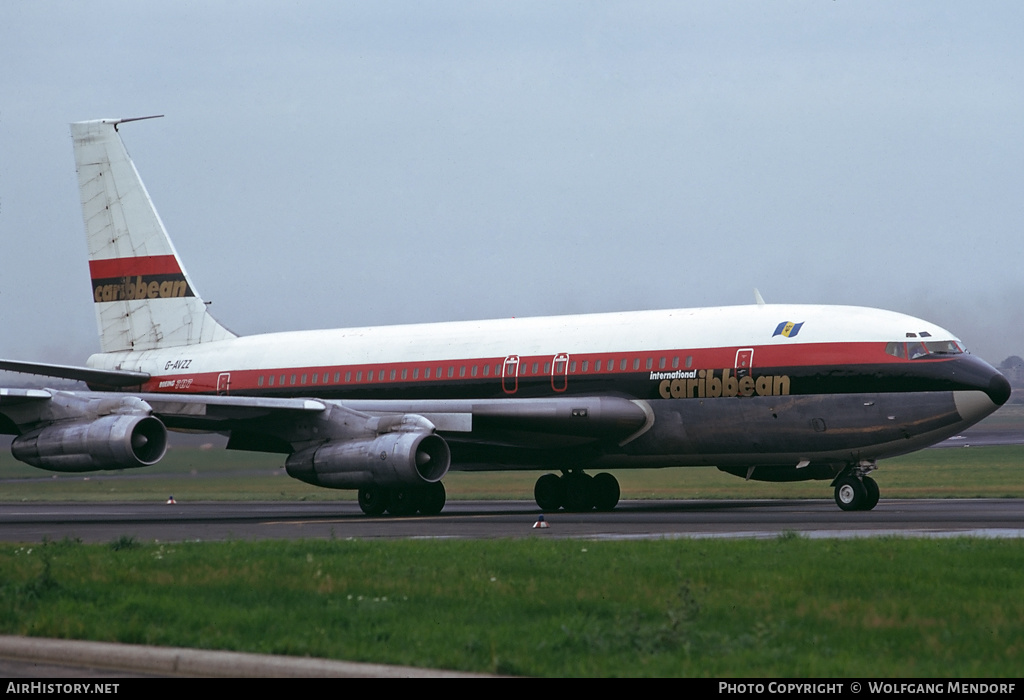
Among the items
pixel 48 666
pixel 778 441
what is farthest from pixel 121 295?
pixel 48 666

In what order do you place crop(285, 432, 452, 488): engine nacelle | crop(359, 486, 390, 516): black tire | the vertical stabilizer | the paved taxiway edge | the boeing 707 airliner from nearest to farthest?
the paved taxiway edge → the boeing 707 airliner → crop(285, 432, 452, 488): engine nacelle → crop(359, 486, 390, 516): black tire → the vertical stabilizer

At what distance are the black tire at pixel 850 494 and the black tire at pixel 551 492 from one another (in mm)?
7457

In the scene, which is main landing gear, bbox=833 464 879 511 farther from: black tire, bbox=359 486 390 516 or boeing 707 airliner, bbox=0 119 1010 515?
black tire, bbox=359 486 390 516

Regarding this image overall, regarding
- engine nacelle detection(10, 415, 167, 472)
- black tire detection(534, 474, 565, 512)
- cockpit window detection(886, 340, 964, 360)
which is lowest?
black tire detection(534, 474, 565, 512)

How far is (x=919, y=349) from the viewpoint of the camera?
25.7m

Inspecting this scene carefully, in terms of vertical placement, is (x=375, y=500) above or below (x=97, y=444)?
below

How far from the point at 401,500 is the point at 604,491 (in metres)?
5.45

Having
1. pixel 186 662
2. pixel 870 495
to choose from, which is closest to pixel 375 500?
pixel 870 495

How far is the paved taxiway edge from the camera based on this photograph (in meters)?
8.94

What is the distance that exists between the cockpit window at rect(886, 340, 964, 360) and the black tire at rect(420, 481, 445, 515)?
32.2 ft

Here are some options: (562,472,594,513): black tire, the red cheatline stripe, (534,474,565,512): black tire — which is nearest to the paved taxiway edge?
(562,472,594,513): black tire

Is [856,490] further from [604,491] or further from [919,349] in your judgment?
[604,491]

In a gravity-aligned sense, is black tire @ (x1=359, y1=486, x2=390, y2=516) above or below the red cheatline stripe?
below

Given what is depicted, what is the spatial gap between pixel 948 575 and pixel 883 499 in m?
20.0
